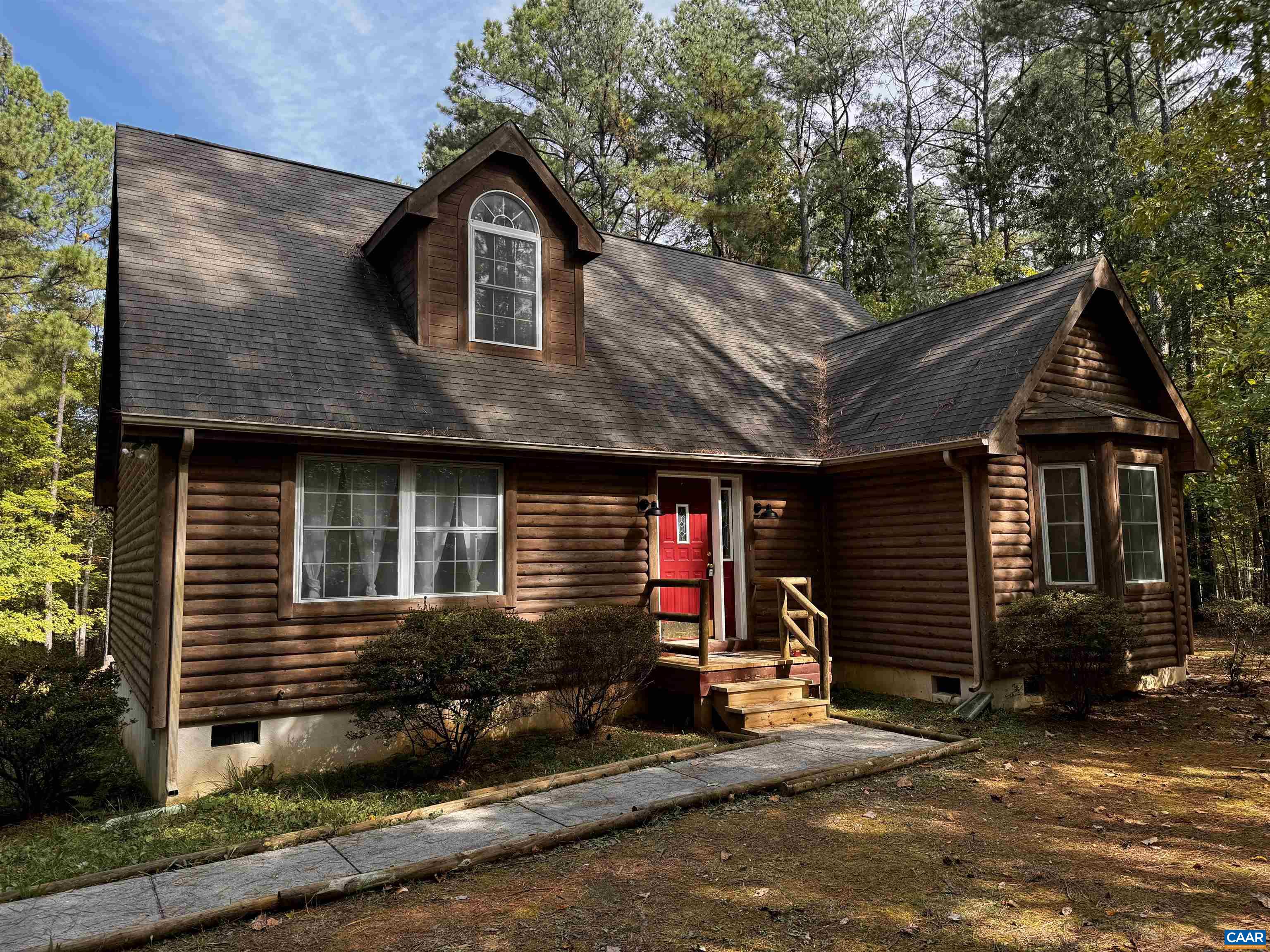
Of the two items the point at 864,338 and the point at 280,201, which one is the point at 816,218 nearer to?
the point at 864,338

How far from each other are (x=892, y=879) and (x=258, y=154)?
1182 centimetres

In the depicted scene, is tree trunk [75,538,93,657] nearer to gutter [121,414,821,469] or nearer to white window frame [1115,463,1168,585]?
gutter [121,414,821,469]

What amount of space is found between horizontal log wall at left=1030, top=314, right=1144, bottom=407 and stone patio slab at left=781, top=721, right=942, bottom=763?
15.6 feet

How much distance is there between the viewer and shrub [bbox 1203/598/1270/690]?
11.0 m

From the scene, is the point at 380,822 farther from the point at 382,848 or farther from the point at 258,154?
the point at 258,154

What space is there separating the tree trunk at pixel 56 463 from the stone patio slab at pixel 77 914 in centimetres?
1975

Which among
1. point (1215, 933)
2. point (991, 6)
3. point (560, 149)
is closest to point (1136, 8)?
point (991, 6)

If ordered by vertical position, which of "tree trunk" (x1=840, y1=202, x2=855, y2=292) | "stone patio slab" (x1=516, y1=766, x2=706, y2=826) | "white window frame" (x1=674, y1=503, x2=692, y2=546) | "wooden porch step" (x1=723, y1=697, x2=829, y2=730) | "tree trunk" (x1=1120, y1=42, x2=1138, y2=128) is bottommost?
"stone patio slab" (x1=516, y1=766, x2=706, y2=826)

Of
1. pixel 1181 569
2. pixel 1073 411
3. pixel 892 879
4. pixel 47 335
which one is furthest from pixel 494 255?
pixel 47 335

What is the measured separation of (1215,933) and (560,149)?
2799 centimetres

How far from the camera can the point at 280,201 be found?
11.0 m

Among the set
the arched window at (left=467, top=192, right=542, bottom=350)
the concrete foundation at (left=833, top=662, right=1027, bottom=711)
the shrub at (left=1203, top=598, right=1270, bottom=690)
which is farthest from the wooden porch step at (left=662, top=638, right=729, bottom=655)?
the shrub at (left=1203, top=598, right=1270, bottom=690)

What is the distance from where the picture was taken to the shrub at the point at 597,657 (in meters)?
8.34

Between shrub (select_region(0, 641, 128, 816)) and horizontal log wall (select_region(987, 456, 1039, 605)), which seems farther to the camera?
horizontal log wall (select_region(987, 456, 1039, 605))
